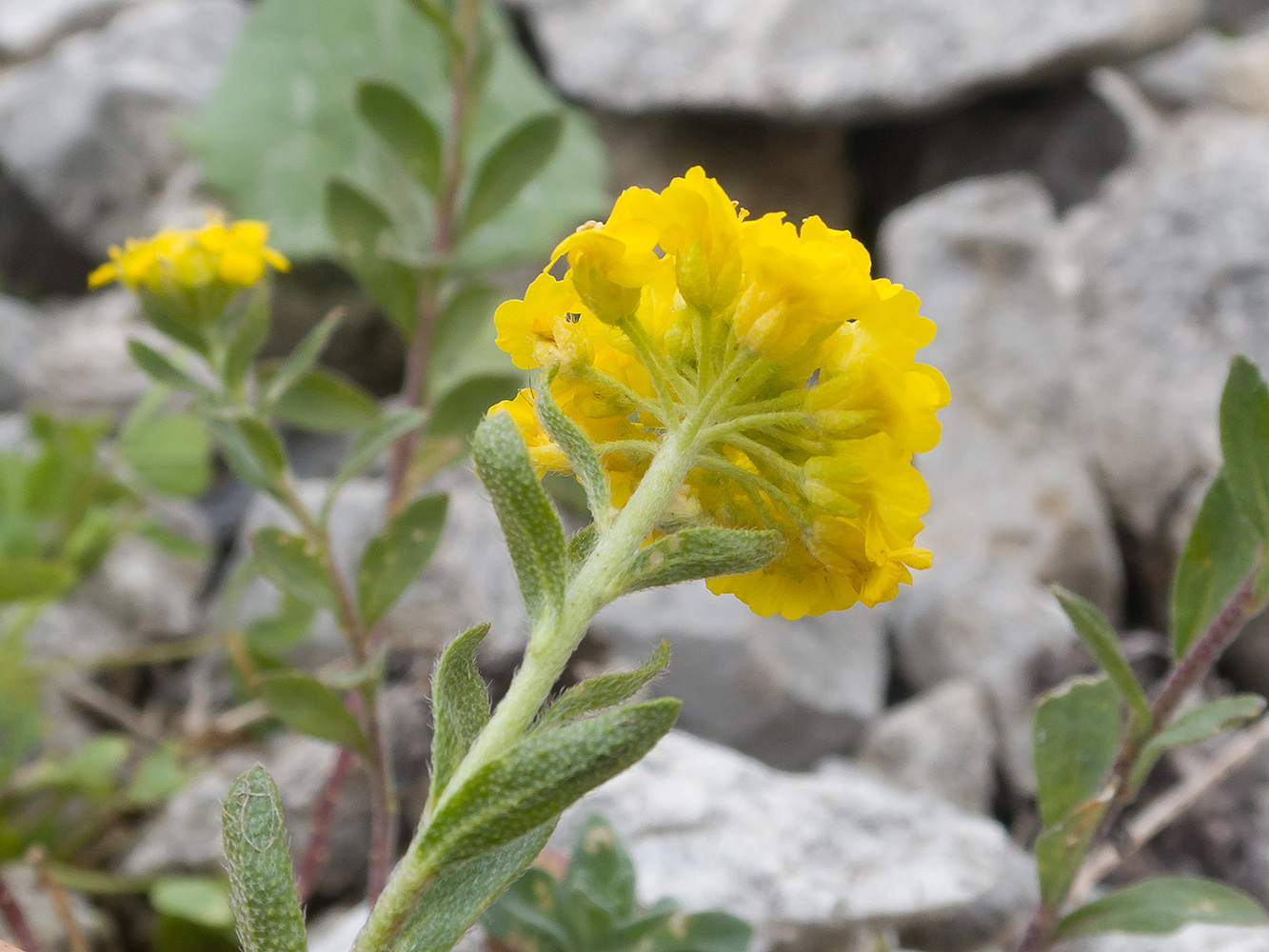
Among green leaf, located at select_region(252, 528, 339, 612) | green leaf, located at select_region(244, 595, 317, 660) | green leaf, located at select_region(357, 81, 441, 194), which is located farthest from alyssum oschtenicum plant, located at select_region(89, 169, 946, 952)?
A: green leaf, located at select_region(244, 595, 317, 660)

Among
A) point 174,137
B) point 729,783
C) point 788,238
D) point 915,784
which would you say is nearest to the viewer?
point 788,238

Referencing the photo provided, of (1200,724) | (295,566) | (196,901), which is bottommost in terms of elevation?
(196,901)

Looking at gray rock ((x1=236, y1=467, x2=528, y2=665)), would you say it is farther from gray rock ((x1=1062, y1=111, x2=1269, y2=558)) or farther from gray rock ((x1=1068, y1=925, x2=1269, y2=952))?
gray rock ((x1=1062, y1=111, x2=1269, y2=558))

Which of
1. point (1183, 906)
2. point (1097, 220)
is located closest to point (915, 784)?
point (1183, 906)

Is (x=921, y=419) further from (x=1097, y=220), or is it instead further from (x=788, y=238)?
(x=1097, y=220)

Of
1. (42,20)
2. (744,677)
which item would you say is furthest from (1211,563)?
(42,20)

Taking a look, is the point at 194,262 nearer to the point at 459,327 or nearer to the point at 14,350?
the point at 459,327

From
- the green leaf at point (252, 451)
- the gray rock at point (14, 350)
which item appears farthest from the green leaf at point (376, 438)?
the gray rock at point (14, 350)
